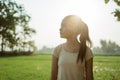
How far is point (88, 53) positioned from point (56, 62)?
17.0 inches

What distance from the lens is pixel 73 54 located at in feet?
14.3

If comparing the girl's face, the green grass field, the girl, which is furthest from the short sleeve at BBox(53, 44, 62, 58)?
the green grass field

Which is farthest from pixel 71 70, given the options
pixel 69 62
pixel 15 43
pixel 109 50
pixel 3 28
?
pixel 109 50

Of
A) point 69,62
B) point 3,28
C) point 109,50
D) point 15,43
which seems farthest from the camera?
point 109,50

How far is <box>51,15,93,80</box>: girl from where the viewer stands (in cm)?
430

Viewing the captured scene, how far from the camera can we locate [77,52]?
4.39 meters

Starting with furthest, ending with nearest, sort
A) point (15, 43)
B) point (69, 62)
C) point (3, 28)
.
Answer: point (15, 43), point (3, 28), point (69, 62)

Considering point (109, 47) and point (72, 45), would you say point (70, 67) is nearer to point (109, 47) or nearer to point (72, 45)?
point (72, 45)

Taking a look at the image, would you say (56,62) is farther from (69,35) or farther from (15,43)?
(15,43)

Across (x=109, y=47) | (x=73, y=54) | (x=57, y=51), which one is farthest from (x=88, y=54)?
(x=109, y=47)

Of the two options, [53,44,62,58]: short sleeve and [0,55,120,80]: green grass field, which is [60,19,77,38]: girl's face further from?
[0,55,120,80]: green grass field

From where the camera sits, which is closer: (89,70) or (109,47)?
(89,70)

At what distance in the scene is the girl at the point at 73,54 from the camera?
14.1 ft

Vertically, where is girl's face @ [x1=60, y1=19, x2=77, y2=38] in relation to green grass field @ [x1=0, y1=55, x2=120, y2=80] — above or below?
above
